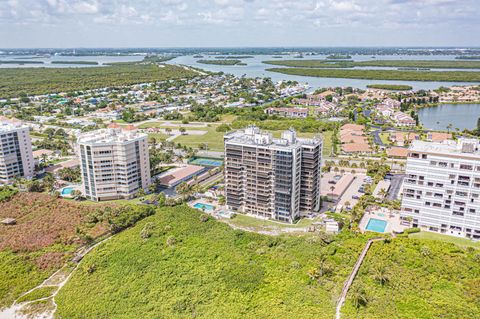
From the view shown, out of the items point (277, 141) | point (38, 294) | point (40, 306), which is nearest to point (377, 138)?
point (277, 141)

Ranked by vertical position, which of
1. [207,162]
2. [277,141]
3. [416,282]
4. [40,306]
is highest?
[277,141]

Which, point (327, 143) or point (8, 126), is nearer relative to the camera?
point (8, 126)

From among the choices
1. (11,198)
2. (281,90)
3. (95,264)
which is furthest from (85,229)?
(281,90)

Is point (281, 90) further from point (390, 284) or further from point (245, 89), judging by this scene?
point (390, 284)

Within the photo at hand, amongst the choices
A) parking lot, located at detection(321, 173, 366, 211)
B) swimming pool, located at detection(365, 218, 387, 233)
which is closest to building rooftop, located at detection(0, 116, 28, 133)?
parking lot, located at detection(321, 173, 366, 211)

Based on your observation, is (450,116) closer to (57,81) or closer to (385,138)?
(385,138)

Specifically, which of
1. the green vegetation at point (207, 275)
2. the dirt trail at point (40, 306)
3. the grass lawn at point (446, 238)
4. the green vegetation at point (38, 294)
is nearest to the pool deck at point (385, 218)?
the grass lawn at point (446, 238)
